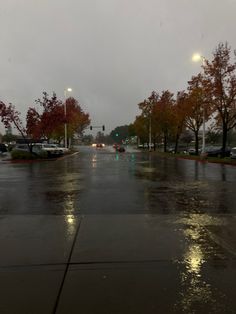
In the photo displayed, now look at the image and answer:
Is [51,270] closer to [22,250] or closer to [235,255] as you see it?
[22,250]

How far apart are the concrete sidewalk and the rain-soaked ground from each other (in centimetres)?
1

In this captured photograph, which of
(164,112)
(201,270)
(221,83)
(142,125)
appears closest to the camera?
(201,270)

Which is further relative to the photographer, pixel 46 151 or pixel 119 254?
pixel 46 151

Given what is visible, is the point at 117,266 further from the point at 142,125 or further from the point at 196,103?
the point at 142,125

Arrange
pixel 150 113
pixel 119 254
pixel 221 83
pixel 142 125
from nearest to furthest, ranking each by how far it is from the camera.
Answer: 1. pixel 119 254
2. pixel 221 83
3. pixel 150 113
4. pixel 142 125

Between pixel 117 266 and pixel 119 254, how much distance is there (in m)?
0.60

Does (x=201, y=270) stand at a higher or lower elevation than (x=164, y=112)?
lower

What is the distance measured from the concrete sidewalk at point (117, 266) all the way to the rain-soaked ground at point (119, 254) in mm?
12

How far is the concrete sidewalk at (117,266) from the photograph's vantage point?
4.75 metres

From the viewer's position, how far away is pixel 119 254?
6.63 m

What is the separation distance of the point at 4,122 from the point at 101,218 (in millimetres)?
35370

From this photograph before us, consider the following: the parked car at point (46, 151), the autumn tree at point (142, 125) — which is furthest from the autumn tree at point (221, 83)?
the autumn tree at point (142, 125)

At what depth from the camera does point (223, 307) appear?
15.2ft

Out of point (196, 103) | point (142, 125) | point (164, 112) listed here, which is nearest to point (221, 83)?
point (196, 103)
